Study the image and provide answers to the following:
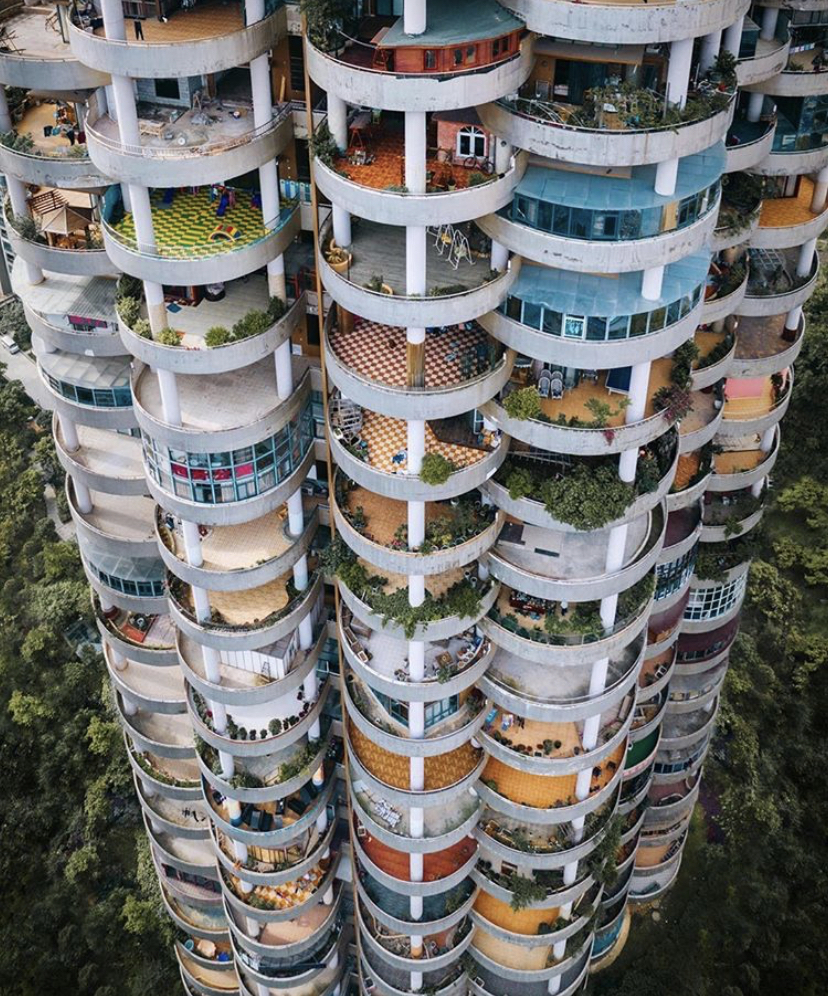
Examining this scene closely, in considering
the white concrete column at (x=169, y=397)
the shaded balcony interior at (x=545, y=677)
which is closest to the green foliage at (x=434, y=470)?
the white concrete column at (x=169, y=397)

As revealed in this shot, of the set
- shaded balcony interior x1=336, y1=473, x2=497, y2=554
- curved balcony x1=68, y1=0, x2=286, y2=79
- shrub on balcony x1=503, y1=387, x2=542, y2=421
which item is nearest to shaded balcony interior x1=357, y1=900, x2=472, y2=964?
shaded balcony interior x1=336, y1=473, x2=497, y2=554

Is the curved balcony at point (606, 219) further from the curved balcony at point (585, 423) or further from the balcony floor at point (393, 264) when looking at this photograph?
the curved balcony at point (585, 423)

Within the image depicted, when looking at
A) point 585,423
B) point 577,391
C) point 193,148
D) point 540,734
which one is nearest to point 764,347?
point 577,391

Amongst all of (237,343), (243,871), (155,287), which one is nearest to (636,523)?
(237,343)

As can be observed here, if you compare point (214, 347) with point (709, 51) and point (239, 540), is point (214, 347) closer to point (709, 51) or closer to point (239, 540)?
point (239, 540)

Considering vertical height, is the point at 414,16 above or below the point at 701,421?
above

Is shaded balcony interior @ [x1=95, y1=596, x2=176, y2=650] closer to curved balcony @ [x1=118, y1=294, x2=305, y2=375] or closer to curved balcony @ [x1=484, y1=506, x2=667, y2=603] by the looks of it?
curved balcony @ [x1=118, y1=294, x2=305, y2=375]
